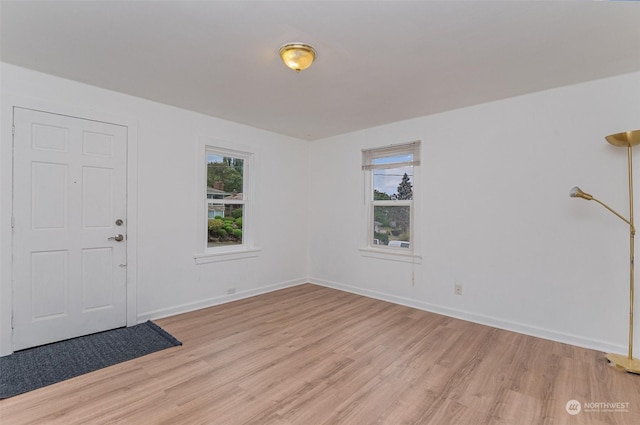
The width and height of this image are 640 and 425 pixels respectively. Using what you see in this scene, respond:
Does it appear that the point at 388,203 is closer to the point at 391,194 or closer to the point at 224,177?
the point at 391,194

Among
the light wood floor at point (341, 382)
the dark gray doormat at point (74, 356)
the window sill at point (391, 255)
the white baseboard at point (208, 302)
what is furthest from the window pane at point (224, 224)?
the window sill at point (391, 255)

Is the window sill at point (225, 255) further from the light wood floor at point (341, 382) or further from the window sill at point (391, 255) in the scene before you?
the window sill at point (391, 255)

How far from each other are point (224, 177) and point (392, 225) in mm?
2440

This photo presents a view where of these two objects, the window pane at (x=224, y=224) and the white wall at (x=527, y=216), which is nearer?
the white wall at (x=527, y=216)

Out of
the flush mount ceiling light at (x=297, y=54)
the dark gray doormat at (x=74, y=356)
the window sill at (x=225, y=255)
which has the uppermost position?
the flush mount ceiling light at (x=297, y=54)

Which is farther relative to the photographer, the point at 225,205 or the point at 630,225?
the point at 225,205

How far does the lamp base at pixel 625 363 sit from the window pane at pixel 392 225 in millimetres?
2152

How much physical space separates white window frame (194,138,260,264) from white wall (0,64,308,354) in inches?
2.8

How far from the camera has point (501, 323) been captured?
3.24m

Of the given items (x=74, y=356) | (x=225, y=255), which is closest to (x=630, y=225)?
(x=225, y=255)

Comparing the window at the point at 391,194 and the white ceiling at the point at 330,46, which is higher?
the white ceiling at the point at 330,46

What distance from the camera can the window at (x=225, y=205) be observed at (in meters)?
3.93

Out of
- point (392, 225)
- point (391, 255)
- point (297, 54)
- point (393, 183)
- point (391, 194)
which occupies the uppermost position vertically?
point (297, 54)

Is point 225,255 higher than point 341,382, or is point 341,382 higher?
point 225,255
